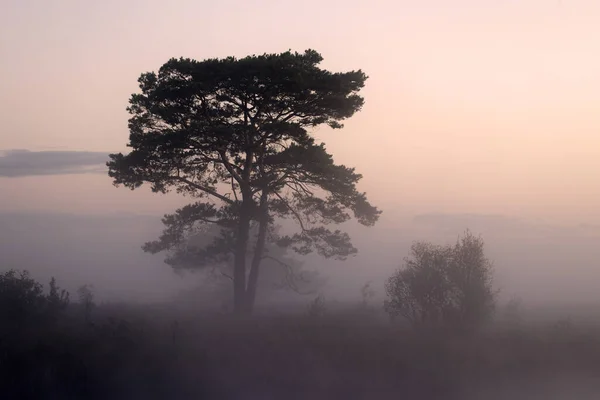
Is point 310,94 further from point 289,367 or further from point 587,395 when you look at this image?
point 587,395

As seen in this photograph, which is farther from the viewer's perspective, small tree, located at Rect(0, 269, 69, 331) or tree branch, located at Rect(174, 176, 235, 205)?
tree branch, located at Rect(174, 176, 235, 205)

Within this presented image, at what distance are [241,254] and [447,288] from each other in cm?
1331

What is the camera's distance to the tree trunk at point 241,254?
39.4 metres

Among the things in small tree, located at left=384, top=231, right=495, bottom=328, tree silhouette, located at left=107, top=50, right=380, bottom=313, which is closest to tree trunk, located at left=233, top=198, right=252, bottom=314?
tree silhouette, located at left=107, top=50, right=380, bottom=313

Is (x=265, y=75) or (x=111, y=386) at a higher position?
(x=265, y=75)

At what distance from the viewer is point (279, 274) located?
8406 centimetres

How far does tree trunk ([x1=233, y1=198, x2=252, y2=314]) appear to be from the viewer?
39.4m

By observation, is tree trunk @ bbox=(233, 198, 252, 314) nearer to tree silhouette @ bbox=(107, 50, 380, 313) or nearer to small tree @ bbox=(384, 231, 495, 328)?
tree silhouette @ bbox=(107, 50, 380, 313)

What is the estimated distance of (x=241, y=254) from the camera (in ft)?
130

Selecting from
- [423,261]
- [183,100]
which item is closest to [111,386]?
[183,100]

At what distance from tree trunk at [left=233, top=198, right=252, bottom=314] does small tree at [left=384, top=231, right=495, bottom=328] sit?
953 centimetres

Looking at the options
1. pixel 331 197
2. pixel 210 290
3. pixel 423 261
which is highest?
pixel 331 197

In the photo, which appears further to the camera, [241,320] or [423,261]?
[423,261]

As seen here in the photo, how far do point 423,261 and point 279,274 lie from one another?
46.6 metres
